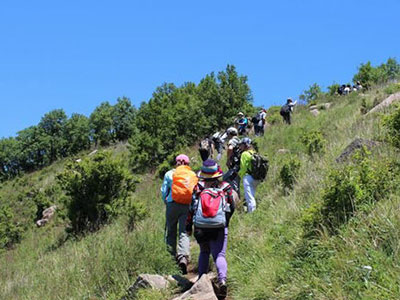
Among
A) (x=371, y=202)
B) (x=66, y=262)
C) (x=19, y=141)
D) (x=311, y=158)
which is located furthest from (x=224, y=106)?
(x=19, y=141)

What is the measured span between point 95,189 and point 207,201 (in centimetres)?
1043

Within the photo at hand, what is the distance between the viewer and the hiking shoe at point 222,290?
15.7ft

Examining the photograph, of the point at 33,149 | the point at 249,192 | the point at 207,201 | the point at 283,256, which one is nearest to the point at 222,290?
the point at 283,256

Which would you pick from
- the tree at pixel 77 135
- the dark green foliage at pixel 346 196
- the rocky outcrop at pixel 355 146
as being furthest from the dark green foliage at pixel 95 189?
the tree at pixel 77 135

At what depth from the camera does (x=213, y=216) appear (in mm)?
4953

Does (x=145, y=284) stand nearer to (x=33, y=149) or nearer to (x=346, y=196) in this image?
(x=346, y=196)

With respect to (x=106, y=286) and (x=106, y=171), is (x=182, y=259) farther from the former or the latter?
(x=106, y=171)

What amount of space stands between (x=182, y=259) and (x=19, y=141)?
2769 inches

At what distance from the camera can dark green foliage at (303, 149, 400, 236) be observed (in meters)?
4.73

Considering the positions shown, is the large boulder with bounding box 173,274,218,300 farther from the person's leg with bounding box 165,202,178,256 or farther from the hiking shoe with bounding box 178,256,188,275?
the person's leg with bounding box 165,202,178,256

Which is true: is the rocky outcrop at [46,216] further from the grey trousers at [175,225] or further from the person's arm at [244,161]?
the grey trousers at [175,225]

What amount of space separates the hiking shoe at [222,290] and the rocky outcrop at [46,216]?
24102 millimetres

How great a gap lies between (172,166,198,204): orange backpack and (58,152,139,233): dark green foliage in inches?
317

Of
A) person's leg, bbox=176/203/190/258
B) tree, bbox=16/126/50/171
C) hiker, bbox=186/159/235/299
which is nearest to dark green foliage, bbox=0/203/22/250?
person's leg, bbox=176/203/190/258
